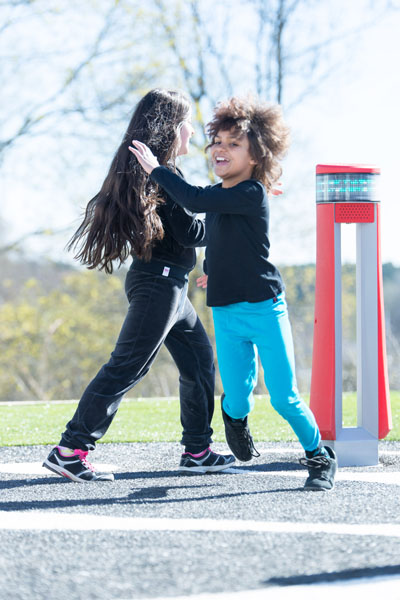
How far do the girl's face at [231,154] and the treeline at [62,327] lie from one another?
19542 millimetres

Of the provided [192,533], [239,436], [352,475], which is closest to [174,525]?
[192,533]

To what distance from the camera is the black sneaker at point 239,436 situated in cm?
422

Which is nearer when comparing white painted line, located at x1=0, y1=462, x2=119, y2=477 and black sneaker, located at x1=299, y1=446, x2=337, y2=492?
black sneaker, located at x1=299, y1=446, x2=337, y2=492

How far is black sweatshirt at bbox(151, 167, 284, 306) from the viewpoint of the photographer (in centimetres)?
A: 380

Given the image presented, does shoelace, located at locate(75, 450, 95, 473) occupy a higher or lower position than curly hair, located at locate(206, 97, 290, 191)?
lower

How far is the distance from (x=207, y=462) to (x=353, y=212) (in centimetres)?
152

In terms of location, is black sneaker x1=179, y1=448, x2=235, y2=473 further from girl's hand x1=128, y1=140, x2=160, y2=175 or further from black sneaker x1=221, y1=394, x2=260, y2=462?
girl's hand x1=128, y1=140, x2=160, y2=175

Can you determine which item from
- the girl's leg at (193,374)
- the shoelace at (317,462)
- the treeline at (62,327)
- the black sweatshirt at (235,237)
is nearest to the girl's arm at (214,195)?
the black sweatshirt at (235,237)

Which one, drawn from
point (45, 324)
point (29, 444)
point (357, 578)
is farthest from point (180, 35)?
point (357, 578)

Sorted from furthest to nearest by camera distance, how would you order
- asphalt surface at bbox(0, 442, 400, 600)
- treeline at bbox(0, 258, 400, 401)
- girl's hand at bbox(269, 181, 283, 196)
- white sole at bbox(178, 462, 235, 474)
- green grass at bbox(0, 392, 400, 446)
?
treeline at bbox(0, 258, 400, 401) → green grass at bbox(0, 392, 400, 446) → white sole at bbox(178, 462, 235, 474) → girl's hand at bbox(269, 181, 283, 196) → asphalt surface at bbox(0, 442, 400, 600)

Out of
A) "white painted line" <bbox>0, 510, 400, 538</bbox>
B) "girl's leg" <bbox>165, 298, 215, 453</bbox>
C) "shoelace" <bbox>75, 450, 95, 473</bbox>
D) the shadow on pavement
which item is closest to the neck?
"girl's leg" <bbox>165, 298, 215, 453</bbox>

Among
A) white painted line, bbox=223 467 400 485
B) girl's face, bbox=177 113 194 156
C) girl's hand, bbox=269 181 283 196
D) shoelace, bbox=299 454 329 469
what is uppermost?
girl's face, bbox=177 113 194 156

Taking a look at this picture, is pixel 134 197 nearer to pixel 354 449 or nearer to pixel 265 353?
pixel 265 353

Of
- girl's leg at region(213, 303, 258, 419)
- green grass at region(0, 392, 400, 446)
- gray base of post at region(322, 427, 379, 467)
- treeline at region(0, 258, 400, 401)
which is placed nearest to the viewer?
girl's leg at region(213, 303, 258, 419)
